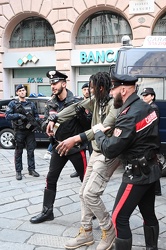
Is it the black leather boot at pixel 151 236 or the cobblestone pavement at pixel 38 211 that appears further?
the cobblestone pavement at pixel 38 211

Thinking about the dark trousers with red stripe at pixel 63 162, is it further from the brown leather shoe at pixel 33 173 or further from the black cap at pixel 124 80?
the brown leather shoe at pixel 33 173

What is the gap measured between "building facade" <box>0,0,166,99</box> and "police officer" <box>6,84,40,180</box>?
26.5 feet

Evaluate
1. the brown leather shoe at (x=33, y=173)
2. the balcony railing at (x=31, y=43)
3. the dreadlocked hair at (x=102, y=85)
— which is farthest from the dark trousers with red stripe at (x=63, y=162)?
the balcony railing at (x=31, y=43)

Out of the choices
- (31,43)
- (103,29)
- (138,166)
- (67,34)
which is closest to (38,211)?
(138,166)

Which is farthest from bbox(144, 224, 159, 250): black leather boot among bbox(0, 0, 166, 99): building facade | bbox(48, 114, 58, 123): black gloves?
bbox(0, 0, 166, 99): building facade

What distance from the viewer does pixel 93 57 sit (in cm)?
1402

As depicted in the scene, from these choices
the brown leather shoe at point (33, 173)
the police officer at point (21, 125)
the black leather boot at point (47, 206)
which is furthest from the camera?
the brown leather shoe at point (33, 173)

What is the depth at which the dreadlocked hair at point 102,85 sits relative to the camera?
316 cm

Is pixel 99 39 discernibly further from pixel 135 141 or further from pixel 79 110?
pixel 135 141

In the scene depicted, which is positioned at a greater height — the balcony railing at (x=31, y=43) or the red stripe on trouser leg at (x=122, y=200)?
the balcony railing at (x=31, y=43)

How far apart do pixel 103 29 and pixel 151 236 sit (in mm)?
12440

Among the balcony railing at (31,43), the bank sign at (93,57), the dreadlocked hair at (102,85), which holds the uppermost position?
the balcony railing at (31,43)

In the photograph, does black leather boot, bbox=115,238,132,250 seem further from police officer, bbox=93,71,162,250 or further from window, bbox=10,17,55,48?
window, bbox=10,17,55,48

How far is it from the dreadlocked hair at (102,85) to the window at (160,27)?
36.3 ft
